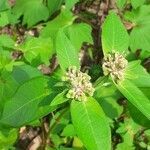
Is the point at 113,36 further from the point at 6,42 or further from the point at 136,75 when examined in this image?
the point at 6,42

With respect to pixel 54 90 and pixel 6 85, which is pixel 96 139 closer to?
pixel 54 90

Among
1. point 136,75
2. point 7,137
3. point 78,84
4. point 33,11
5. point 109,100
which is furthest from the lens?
point 33,11

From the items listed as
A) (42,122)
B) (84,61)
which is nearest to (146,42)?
(84,61)

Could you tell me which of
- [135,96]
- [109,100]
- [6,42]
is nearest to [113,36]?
[135,96]

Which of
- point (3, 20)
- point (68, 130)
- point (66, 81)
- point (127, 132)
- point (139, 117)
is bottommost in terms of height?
point (127, 132)

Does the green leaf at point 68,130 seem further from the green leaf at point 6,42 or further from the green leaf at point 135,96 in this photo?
the green leaf at point 135,96
